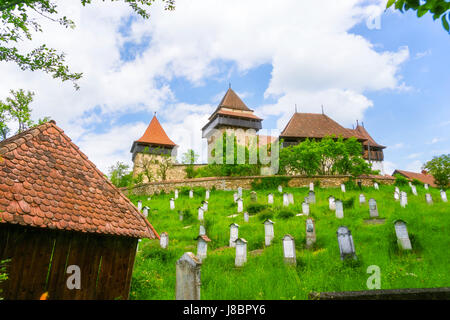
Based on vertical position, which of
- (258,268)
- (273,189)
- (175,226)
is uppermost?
(273,189)

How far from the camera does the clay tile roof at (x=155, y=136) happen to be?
35812mm

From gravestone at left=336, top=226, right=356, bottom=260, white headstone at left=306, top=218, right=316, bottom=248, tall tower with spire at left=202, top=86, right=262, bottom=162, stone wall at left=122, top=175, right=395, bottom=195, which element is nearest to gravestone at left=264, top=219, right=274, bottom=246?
white headstone at left=306, top=218, right=316, bottom=248

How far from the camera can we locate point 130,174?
33781mm

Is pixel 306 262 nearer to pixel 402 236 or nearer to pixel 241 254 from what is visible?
pixel 241 254

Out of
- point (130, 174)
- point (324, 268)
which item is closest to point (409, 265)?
point (324, 268)

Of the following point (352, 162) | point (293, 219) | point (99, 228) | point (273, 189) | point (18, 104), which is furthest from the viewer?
point (352, 162)

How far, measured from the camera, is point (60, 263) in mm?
4105

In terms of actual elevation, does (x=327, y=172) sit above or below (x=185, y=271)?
above

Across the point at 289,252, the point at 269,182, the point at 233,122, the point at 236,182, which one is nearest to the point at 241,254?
the point at 289,252

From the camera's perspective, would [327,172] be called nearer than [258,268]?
No

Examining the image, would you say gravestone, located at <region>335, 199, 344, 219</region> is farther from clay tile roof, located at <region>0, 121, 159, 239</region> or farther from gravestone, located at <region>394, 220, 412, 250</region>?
clay tile roof, located at <region>0, 121, 159, 239</region>
